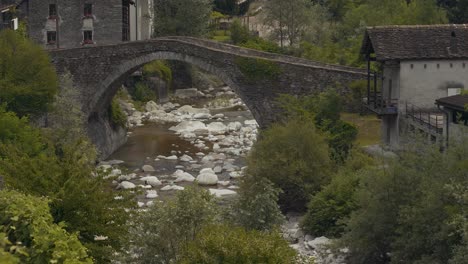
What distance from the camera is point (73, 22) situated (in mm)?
56438

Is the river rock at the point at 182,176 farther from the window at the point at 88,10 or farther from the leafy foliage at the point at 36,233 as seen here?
the leafy foliage at the point at 36,233

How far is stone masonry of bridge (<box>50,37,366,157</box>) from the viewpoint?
4306cm

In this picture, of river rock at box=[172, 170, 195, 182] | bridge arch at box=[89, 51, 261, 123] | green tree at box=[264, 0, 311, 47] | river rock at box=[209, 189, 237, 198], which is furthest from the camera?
green tree at box=[264, 0, 311, 47]

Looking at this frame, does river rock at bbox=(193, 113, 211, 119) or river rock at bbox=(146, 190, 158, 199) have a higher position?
river rock at bbox=(193, 113, 211, 119)

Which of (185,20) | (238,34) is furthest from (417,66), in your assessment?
(238,34)

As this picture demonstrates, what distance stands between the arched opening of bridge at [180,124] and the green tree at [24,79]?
216 inches

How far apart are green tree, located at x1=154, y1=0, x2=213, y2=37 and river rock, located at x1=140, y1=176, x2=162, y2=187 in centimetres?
2851

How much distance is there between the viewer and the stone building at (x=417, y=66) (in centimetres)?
3425

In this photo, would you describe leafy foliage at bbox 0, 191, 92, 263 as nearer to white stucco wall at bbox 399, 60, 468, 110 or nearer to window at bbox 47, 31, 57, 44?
Result: white stucco wall at bbox 399, 60, 468, 110

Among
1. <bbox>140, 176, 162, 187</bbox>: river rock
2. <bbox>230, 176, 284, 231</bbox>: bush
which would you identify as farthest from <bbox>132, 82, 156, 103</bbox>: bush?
<bbox>230, 176, 284, 231</bbox>: bush

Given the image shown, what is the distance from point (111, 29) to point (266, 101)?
16.1 meters

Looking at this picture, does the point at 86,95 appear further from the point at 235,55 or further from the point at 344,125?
the point at 344,125

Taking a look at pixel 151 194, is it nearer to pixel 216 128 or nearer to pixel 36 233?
pixel 216 128

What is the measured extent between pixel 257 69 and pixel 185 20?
25.1m
